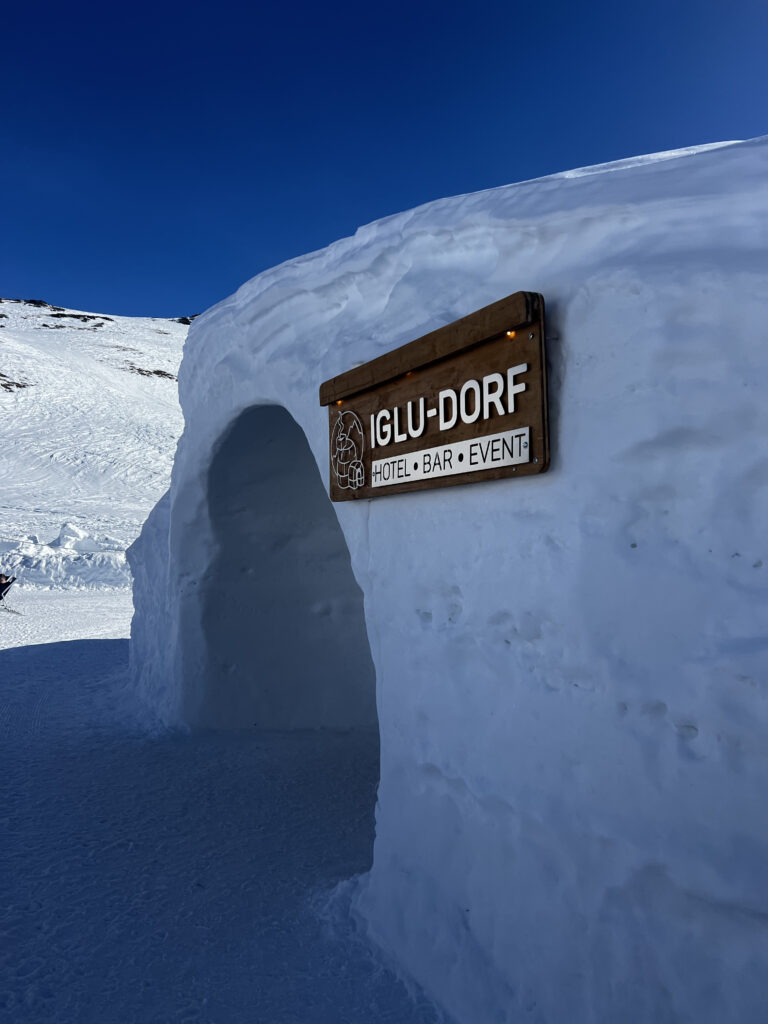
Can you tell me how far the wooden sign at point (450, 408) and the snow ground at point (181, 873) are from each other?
1894 mm

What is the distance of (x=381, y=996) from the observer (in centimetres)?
256

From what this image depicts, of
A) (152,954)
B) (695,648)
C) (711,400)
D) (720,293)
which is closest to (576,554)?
(695,648)

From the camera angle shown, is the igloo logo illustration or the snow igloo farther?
the igloo logo illustration

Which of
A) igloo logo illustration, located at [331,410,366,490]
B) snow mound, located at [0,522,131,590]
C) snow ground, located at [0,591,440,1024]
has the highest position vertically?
igloo logo illustration, located at [331,410,366,490]

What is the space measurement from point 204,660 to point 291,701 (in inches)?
32.2

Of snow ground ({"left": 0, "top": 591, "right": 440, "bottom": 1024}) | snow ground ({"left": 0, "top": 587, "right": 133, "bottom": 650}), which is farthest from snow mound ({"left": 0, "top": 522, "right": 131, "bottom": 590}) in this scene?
snow ground ({"left": 0, "top": 591, "right": 440, "bottom": 1024})

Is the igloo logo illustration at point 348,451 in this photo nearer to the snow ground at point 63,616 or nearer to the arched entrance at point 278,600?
the arched entrance at point 278,600

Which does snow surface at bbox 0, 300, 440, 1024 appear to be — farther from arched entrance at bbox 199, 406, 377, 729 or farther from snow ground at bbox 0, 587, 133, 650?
snow ground at bbox 0, 587, 133, 650

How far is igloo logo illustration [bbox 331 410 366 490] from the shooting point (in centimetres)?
322

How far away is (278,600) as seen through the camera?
5801 mm

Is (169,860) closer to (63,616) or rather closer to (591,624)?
(591,624)

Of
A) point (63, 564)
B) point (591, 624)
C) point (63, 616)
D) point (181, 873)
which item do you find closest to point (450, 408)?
point (591, 624)

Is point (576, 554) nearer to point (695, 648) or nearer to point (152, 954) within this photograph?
point (695, 648)

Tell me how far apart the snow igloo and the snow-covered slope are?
13470 millimetres
